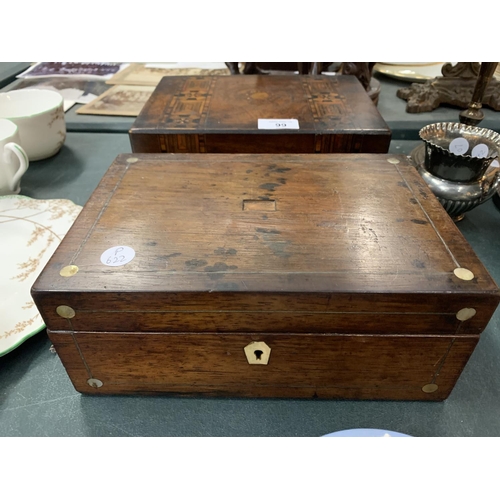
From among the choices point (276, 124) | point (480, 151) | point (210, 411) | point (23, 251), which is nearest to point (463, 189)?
point (480, 151)

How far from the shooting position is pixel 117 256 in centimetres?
62

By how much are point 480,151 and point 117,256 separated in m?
0.84

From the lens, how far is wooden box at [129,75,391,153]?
997 mm

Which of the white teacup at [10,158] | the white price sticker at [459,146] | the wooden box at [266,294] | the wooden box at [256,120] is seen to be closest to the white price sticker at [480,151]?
the white price sticker at [459,146]

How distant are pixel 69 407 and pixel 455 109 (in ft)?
5.26

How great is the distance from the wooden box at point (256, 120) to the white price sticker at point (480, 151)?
19 centimetres

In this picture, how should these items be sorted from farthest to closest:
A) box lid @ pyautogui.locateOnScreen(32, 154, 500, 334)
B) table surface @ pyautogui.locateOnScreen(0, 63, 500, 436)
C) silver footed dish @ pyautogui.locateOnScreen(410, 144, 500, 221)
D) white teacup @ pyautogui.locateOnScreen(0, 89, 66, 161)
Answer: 1. white teacup @ pyautogui.locateOnScreen(0, 89, 66, 161)
2. silver footed dish @ pyautogui.locateOnScreen(410, 144, 500, 221)
3. table surface @ pyautogui.locateOnScreen(0, 63, 500, 436)
4. box lid @ pyautogui.locateOnScreen(32, 154, 500, 334)

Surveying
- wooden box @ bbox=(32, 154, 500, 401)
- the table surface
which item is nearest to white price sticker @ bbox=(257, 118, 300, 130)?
wooden box @ bbox=(32, 154, 500, 401)

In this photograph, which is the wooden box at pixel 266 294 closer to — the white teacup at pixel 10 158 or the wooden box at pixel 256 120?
the wooden box at pixel 256 120

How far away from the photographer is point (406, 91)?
5.32ft

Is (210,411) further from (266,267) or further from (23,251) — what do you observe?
(23,251)

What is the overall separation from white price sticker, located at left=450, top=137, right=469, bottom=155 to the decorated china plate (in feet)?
3.02

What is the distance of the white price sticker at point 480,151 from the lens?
963 millimetres

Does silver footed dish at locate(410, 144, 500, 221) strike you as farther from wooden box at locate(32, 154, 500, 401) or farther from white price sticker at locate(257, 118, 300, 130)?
white price sticker at locate(257, 118, 300, 130)
